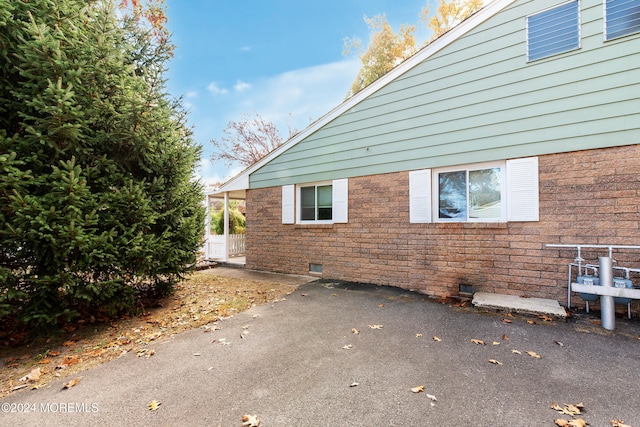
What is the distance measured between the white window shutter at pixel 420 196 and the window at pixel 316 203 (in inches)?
87.7

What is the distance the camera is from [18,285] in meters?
3.55

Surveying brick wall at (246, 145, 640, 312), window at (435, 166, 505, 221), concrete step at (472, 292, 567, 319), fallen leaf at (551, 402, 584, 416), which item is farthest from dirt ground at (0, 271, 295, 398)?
fallen leaf at (551, 402, 584, 416)

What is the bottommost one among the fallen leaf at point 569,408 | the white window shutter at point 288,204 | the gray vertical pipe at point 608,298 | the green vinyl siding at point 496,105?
the fallen leaf at point 569,408

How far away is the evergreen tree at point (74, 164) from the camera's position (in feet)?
10.8

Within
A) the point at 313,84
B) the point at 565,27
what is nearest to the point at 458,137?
the point at 565,27

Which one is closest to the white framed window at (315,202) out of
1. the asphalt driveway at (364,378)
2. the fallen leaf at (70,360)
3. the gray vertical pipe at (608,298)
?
the asphalt driveway at (364,378)

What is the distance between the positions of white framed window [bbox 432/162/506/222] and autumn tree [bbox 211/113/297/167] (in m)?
16.1

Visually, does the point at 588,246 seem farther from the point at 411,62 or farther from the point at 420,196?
the point at 411,62

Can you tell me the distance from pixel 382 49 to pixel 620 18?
44.2 feet

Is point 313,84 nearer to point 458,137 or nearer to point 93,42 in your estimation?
point 458,137

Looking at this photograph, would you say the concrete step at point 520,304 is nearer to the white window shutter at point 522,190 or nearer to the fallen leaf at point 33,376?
the white window shutter at point 522,190

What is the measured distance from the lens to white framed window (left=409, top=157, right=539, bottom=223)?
15.8ft

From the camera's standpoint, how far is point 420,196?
19.2 ft

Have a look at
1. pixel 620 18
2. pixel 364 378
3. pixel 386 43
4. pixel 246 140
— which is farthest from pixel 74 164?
pixel 246 140
